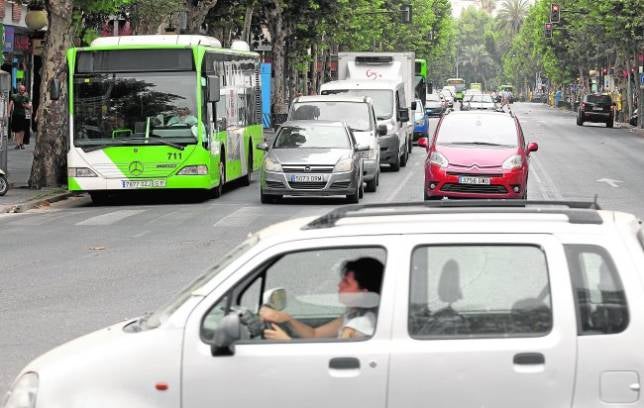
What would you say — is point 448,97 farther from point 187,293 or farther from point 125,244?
point 187,293

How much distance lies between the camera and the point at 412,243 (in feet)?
19.2

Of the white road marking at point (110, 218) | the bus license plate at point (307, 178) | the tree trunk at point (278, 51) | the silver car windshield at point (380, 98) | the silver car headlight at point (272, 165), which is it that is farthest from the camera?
the tree trunk at point (278, 51)

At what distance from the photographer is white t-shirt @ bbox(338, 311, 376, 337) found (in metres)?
5.86

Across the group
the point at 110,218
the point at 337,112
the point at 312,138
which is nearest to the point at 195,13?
the point at 337,112

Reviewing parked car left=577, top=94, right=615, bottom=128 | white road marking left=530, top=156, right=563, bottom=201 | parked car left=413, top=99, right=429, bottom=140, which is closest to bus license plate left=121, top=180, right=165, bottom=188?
white road marking left=530, top=156, right=563, bottom=201

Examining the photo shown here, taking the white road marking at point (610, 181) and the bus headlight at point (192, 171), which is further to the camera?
the white road marking at point (610, 181)

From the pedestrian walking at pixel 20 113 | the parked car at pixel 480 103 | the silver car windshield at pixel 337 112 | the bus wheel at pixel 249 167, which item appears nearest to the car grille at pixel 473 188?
the silver car windshield at pixel 337 112

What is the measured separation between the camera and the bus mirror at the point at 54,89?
2538 cm

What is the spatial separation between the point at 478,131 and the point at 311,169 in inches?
117

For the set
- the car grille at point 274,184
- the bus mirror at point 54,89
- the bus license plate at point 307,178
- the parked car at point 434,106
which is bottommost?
the parked car at point 434,106

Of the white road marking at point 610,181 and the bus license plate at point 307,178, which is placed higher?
the bus license plate at point 307,178

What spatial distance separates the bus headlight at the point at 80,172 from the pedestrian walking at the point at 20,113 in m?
12.7

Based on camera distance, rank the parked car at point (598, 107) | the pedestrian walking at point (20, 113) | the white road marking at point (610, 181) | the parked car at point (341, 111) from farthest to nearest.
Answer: the parked car at point (598, 107) → the pedestrian walking at point (20, 113) → the white road marking at point (610, 181) → the parked car at point (341, 111)

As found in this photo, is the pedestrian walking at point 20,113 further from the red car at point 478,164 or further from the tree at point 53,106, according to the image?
the red car at point 478,164
